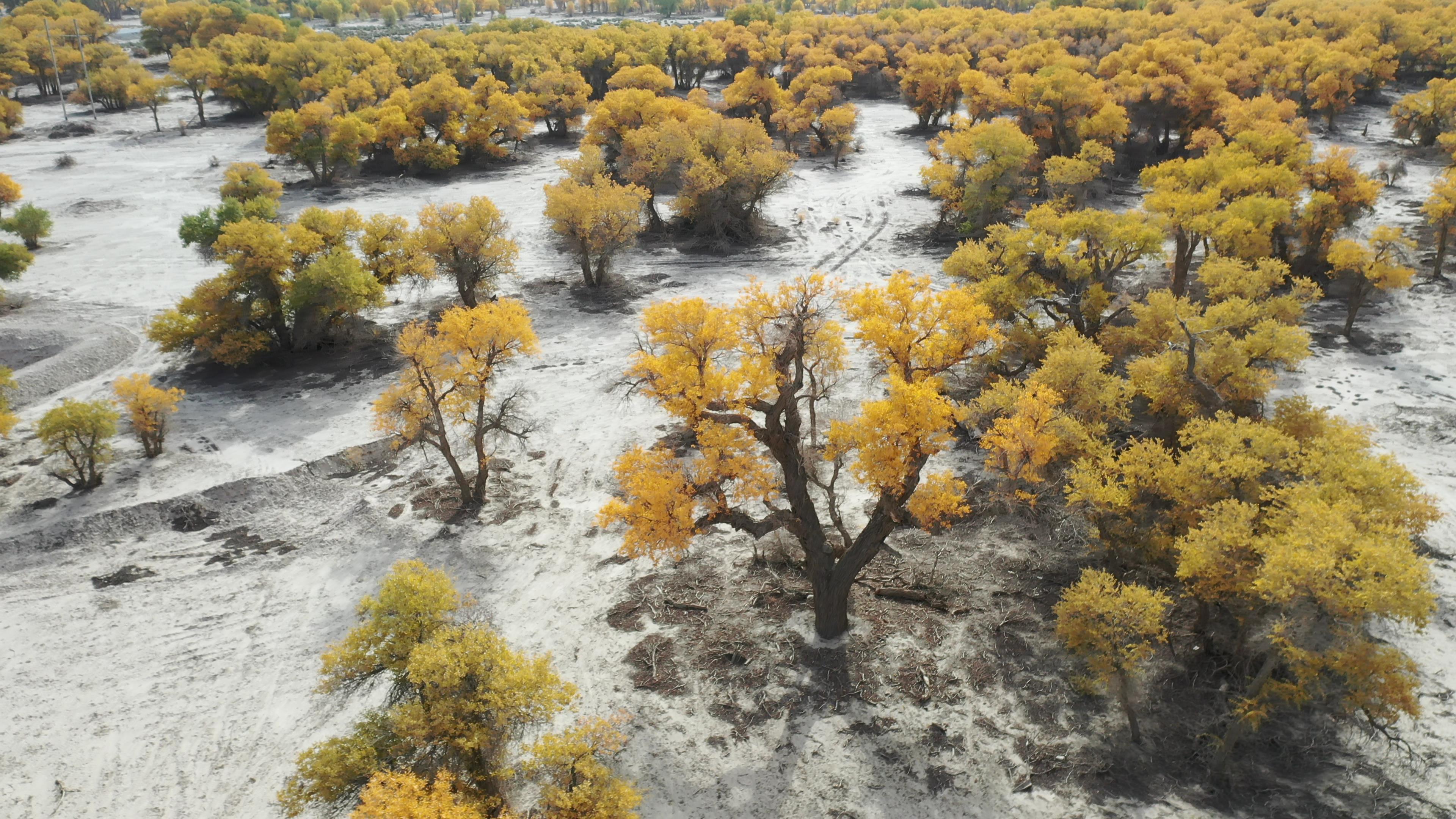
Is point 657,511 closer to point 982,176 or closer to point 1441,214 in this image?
point 982,176

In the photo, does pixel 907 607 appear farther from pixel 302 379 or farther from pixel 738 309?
pixel 302 379

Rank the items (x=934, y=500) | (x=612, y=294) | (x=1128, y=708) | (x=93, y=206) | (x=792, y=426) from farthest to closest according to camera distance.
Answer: (x=93, y=206) → (x=612, y=294) → (x=792, y=426) → (x=934, y=500) → (x=1128, y=708)

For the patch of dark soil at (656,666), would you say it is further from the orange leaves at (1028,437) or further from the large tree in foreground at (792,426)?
the orange leaves at (1028,437)

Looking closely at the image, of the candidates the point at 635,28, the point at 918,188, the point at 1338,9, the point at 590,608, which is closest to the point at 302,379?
the point at 590,608

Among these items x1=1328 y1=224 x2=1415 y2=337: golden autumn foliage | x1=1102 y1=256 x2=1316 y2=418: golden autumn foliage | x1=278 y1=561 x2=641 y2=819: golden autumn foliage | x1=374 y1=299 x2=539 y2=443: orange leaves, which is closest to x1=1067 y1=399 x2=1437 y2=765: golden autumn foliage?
x1=1102 y1=256 x2=1316 y2=418: golden autumn foliage

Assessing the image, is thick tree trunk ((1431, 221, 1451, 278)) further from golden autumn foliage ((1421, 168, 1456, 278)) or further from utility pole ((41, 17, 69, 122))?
utility pole ((41, 17, 69, 122))

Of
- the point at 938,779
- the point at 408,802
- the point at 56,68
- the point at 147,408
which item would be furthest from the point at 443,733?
the point at 56,68
